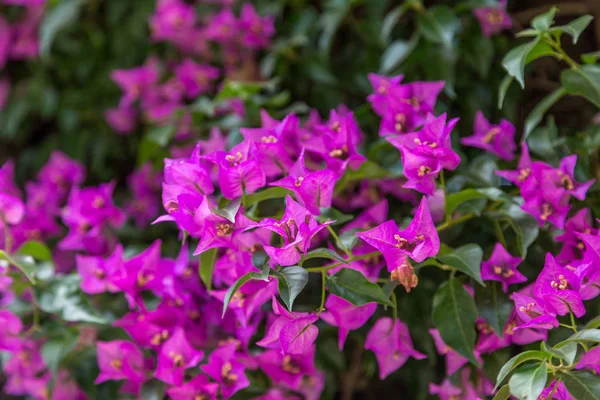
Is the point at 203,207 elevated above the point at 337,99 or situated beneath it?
elevated above

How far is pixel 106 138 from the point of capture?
1.40 m

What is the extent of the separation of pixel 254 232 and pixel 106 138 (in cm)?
→ 75

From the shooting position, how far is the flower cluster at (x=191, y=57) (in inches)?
48.8

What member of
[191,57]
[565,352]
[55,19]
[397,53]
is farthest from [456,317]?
[55,19]

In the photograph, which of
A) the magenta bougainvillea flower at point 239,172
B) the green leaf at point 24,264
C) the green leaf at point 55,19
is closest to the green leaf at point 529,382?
the magenta bougainvillea flower at point 239,172

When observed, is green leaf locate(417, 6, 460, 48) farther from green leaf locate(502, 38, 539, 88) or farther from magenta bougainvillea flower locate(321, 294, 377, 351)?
magenta bougainvillea flower locate(321, 294, 377, 351)

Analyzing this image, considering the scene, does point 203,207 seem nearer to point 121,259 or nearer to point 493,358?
point 121,259

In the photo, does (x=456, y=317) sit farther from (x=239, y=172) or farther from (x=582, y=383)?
(x=239, y=172)

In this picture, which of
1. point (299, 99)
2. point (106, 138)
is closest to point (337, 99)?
point (299, 99)

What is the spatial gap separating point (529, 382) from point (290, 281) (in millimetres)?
238

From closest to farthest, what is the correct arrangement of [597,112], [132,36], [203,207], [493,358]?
[203,207], [493,358], [597,112], [132,36]

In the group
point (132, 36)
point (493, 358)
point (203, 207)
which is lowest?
→ point (493, 358)

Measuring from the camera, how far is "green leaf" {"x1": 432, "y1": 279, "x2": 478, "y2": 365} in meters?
0.73

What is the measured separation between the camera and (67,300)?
91 cm
